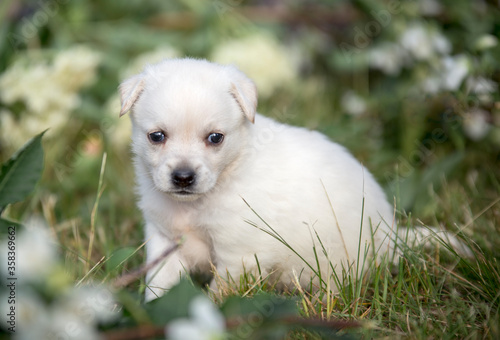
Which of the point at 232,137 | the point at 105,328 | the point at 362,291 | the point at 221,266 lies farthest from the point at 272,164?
the point at 105,328

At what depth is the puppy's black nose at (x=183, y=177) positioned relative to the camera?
2.38 m

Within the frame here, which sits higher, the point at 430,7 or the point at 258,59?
the point at 430,7

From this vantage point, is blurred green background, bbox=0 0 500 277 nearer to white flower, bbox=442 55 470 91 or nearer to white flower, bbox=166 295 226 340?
white flower, bbox=442 55 470 91

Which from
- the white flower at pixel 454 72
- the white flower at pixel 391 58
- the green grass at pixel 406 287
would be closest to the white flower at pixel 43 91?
the green grass at pixel 406 287

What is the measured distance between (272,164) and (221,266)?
567mm

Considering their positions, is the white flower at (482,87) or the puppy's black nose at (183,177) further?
the white flower at (482,87)

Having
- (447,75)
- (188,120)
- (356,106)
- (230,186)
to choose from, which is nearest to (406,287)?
(230,186)

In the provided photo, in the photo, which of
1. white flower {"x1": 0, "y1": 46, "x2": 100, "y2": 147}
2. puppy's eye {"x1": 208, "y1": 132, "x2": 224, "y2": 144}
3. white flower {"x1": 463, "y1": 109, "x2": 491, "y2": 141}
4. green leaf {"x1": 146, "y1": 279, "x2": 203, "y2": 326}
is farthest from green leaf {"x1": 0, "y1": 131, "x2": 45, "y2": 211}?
white flower {"x1": 463, "y1": 109, "x2": 491, "y2": 141}

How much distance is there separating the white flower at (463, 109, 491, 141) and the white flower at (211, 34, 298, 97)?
180 cm

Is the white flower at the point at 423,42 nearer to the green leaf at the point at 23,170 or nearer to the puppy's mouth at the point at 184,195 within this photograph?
the puppy's mouth at the point at 184,195

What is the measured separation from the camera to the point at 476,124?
12.4 ft

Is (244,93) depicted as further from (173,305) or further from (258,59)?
(258,59)

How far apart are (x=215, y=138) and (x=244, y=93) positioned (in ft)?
0.90

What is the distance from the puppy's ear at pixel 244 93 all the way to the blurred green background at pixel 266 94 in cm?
102
